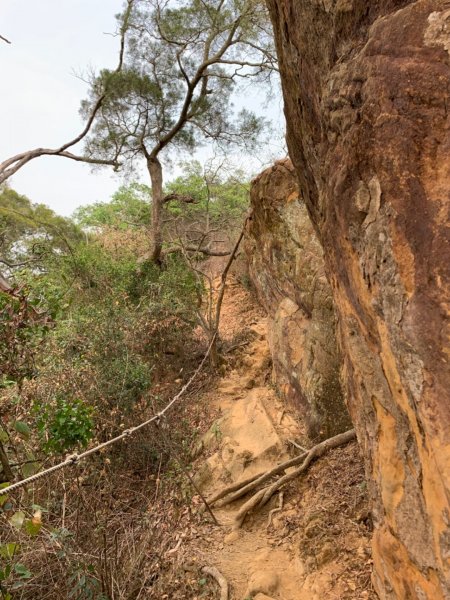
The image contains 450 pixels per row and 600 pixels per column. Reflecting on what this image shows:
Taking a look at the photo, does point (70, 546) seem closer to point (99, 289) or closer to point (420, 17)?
point (420, 17)

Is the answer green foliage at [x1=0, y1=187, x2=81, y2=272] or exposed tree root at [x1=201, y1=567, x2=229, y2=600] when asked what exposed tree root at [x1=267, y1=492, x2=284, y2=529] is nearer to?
exposed tree root at [x1=201, y1=567, x2=229, y2=600]

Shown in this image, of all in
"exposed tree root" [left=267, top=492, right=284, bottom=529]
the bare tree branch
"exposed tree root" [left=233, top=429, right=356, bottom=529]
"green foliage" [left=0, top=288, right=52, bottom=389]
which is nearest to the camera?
"green foliage" [left=0, top=288, right=52, bottom=389]

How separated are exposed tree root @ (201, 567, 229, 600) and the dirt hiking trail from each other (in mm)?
85

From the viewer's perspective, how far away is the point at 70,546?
2.64m

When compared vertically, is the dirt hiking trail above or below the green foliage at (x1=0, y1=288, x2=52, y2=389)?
below

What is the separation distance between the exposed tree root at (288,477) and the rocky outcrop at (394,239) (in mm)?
1763

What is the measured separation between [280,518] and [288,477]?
383mm

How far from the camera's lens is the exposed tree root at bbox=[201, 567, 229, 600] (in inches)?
121

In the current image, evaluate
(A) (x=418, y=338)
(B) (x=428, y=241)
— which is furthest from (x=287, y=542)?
(B) (x=428, y=241)

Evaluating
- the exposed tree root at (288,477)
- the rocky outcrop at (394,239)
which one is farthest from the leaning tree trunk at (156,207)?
the rocky outcrop at (394,239)

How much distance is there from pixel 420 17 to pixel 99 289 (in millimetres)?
7838

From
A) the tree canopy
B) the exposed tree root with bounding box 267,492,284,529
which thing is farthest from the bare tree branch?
the exposed tree root with bounding box 267,492,284,529

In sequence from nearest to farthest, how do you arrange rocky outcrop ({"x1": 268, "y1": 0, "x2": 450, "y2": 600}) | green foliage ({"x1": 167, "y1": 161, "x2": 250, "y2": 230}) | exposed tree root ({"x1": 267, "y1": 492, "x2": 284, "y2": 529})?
rocky outcrop ({"x1": 268, "y1": 0, "x2": 450, "y2": 600})
exposed tree root ({"x1": 267, "y1": 492, "x2": 284, "y2": 529})
green foliage ({"x1": 167, "y1": 161, "x2": 250, "y2": 230})

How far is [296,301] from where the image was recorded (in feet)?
18.1
